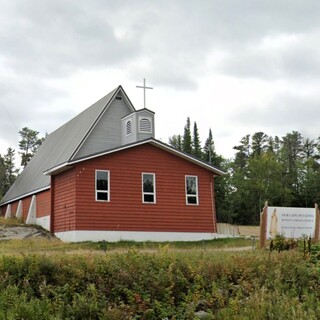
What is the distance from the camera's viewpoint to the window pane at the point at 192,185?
27.2 meters

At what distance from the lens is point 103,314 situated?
785cm

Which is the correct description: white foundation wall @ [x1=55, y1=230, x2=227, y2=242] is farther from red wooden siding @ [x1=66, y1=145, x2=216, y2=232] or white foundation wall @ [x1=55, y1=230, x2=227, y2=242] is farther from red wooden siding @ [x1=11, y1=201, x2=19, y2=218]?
red wooden siding @ [x1=11, y1=201, x2=19, y2=218]

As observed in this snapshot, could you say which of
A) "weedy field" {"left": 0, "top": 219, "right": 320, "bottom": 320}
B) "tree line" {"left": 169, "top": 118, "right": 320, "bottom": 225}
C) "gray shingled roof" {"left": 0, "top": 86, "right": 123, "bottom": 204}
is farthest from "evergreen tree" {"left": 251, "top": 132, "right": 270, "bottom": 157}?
"weedy field" {"left": 0, "top": 219, "right": 320, "bottom": 320}

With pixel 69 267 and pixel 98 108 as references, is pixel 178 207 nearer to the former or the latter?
pixel 98 108

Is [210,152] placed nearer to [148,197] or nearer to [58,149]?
[58,149]

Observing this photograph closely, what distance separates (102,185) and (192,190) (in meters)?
4.87

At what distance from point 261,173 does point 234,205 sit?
21.6ft

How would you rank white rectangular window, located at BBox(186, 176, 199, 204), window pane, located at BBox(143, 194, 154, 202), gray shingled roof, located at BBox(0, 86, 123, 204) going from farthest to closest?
gray shingled roof, located at BBox(0, 86, 123, 204) < white rectangular window, located at BBox(186, 176, 199, 204) < window pane, located at BBox(143, 194, 154, 202)

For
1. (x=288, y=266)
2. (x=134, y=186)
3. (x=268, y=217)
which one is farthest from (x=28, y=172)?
(x=288, y=266)

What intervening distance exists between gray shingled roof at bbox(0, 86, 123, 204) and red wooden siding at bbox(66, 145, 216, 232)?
306 centimetres

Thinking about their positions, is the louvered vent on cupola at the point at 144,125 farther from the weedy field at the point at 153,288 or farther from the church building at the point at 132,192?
the weedy field at the point at 153,288

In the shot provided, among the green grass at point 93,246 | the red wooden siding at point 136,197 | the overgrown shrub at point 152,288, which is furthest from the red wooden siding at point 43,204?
the overgrown shrub at point 152,288

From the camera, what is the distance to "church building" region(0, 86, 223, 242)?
24703 mm

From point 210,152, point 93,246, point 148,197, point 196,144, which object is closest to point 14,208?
point 148,197
